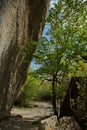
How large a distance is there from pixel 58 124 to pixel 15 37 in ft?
8.81

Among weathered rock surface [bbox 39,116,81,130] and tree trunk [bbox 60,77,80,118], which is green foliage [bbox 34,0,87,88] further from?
weathered rock surface [bbox 39,116,81,130]

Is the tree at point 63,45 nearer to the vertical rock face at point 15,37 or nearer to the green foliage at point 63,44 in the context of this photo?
the green foliage at point 63,44

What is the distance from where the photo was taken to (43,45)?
34.0 feet

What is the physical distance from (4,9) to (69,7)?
9.15 feet

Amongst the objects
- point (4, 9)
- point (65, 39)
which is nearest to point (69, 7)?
point (65, 39)

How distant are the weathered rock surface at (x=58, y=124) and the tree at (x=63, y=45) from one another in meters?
1.33

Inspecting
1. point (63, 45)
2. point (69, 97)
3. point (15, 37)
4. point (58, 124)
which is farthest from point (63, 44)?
point (58, 124)

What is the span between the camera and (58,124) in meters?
9.57

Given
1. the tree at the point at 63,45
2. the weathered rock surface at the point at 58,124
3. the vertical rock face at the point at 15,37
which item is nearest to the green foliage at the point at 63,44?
the tree at the point at 63,45

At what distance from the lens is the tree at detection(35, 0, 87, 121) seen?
10.2 m

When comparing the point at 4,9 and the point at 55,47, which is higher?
the point at 4,9

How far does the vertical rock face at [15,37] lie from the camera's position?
8.91 meters

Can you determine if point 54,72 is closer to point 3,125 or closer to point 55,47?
point 55,47

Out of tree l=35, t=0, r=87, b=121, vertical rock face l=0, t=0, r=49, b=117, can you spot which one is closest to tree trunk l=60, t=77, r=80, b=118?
tree l=35, t=0, r=87, b=121
